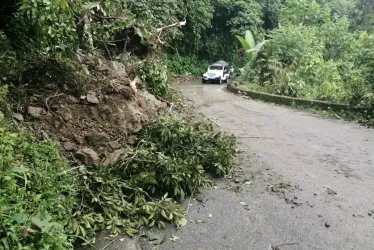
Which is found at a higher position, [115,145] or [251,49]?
[251,49]

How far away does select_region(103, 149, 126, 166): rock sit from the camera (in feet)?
13.8

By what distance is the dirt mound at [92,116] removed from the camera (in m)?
4.23

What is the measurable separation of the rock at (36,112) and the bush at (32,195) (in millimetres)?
749

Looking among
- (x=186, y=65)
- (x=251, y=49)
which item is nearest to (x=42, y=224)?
(x=251, y=49)

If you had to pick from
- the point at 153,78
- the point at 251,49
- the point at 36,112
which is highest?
the point at 251,49

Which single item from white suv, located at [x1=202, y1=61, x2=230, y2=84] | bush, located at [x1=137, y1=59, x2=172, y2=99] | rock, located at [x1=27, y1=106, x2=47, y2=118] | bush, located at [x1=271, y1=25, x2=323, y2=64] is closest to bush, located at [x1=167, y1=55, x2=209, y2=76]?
white suv, located at [x1=202, y1=61, x2=230, y2=84]

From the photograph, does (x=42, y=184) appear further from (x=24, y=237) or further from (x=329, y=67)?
(x=329, y=67)

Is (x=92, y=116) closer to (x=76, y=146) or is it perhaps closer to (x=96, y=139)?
(x=96, y=139)

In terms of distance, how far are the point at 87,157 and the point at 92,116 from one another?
983mm

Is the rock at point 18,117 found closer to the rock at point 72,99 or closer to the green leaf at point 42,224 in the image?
the rock at point 72,99

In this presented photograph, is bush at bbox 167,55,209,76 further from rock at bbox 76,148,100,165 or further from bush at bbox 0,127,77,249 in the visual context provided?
bush at bbox 0,127,77,249

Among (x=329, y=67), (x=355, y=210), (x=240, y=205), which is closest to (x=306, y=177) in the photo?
(x=355, y=210)

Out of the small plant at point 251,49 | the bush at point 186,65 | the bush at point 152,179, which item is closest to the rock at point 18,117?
the bush at point 152,179

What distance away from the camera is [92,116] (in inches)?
194
